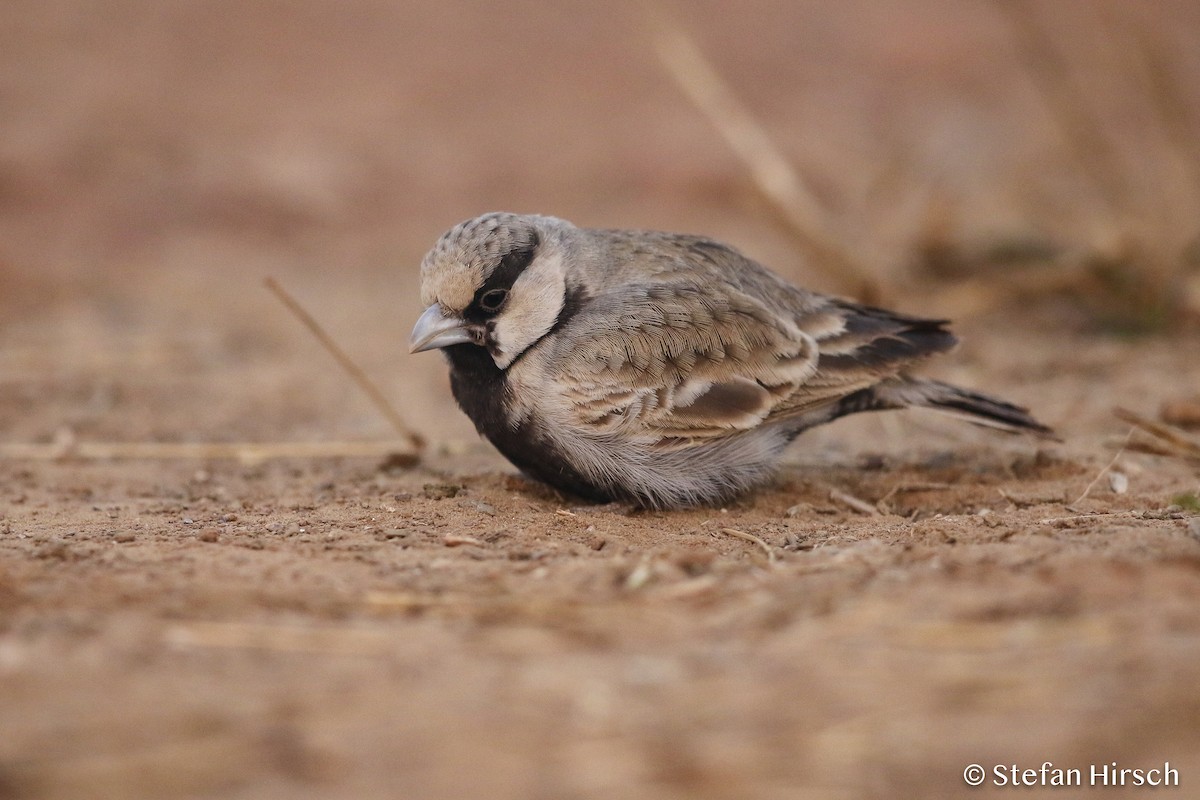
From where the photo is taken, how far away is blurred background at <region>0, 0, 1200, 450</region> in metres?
7.98

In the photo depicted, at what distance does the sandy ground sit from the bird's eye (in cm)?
78

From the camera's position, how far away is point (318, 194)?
12.1 m

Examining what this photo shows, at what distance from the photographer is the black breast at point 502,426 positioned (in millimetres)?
4902

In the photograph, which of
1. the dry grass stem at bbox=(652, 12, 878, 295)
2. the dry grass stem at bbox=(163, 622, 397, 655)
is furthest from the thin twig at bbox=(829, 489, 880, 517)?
the dry grass stem at bbox=(652, 12, 878, 295)

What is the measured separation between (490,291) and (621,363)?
1.97ft

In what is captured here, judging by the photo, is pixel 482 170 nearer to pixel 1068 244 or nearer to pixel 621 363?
pixel 1068 244

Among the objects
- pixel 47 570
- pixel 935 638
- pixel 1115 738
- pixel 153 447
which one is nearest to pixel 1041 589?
pixel 935 638

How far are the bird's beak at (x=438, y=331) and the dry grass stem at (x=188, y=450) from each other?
1.30 m

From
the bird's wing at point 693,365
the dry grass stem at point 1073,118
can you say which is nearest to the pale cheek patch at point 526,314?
the bird's wing at point 693,365

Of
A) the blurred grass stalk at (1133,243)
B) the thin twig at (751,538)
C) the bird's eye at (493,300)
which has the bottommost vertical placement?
the thin twig at (751,538)

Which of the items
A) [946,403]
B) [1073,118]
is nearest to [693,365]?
[946,403]

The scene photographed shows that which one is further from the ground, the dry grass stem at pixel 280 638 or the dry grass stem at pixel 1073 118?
the dry grass stem at pixel 1073 118

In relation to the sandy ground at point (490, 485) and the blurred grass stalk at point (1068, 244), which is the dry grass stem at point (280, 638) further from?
the blurred grass stalk at point (1068, 244)

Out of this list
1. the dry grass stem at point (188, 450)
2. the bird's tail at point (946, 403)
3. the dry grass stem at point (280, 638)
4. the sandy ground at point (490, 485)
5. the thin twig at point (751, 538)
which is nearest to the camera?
the sandy ground at point (490, 485)
